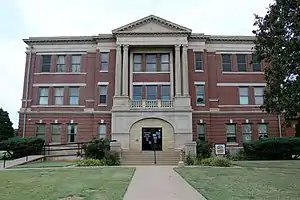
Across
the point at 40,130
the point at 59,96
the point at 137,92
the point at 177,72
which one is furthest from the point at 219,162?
the point at 40,130

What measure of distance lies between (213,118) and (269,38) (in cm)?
1801

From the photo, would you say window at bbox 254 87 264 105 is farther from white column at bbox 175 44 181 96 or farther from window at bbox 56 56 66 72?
window at bbox 56 56 66 72

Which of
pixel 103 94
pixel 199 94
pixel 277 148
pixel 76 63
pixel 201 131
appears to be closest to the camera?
pixel 277 148

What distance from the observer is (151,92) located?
36.1 m

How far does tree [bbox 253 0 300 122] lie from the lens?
17.2m

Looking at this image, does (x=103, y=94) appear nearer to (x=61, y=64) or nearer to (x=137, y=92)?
(x=137, y=92)

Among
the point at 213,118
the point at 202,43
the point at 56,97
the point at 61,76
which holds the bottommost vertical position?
the point at 213,118

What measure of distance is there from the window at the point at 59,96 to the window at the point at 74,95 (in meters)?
0.94

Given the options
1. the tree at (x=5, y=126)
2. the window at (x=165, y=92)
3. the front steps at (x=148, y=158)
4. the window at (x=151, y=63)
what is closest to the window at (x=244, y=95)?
→ the window at (x=165, y=92)

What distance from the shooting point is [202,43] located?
3694cm

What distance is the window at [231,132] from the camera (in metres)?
35.7

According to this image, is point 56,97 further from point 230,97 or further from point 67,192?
point 67,192

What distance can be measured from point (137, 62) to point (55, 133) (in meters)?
12.2

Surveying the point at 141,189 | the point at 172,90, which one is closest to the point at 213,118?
the point at 172,90
